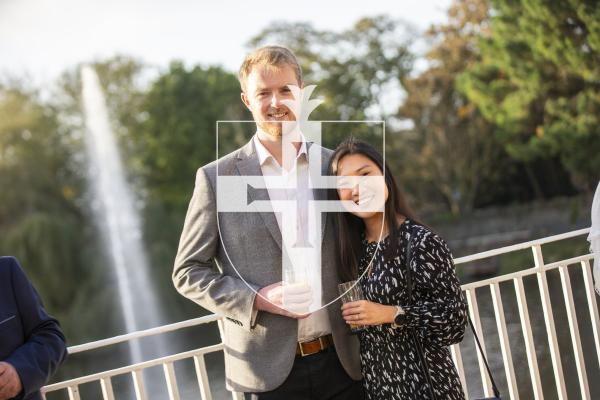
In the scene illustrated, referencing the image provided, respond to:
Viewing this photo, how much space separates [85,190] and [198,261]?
16903mm

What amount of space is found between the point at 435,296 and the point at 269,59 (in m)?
0.82

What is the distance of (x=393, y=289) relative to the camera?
6.10 ft

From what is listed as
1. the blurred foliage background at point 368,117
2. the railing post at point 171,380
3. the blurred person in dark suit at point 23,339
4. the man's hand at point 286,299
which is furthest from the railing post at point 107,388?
the blurred foliage background at point 368,117

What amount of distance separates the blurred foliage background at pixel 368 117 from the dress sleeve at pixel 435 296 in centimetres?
1259

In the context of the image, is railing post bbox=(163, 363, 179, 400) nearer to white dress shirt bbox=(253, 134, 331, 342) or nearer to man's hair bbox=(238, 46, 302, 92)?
white dress shirt bbox=(253, 134, 331, 342)

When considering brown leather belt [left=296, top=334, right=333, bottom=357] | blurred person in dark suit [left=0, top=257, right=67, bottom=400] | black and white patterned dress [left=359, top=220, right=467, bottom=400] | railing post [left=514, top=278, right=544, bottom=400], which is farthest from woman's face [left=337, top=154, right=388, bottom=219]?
railing post [left=514, top=278, right=544, bottom=400]

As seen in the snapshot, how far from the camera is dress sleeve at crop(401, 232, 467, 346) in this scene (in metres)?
1.79

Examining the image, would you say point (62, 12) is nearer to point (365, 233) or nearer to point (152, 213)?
point (152, 213)

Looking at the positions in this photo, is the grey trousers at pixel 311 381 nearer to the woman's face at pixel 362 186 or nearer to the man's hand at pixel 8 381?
the woman's face at pixel 362 186

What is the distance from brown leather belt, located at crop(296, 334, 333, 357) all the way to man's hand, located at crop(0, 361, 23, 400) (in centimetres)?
76

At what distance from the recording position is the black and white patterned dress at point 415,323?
181cm

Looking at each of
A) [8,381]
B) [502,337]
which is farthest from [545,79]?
[8,381]

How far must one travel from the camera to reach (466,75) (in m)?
18.7

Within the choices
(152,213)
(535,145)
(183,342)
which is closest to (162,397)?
(183,342)
